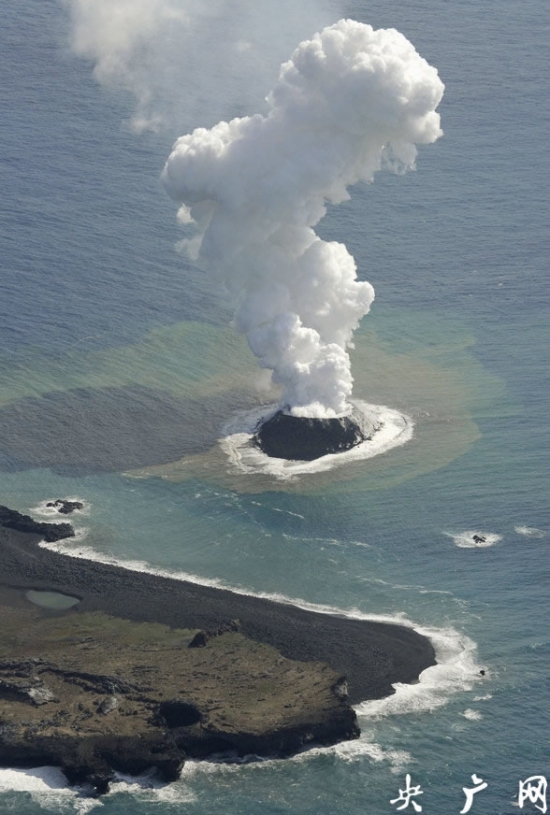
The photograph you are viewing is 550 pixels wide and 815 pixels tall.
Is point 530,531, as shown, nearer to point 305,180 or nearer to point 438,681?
point 438,681

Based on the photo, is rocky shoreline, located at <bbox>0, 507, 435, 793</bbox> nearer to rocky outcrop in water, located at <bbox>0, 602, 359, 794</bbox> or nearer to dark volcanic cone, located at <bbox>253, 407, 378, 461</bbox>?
rocky outcrop in water, located at <bbox>0, 602, 359, 794</bbox>

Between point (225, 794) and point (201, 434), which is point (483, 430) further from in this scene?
point (225, 794)

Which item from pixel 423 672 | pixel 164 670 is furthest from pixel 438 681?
pixel 164 670

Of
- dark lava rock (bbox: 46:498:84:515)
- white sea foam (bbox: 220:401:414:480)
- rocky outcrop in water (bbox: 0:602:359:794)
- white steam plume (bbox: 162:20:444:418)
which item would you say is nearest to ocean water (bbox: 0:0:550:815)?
dark lava rock (bbox: 46:498:84:515)

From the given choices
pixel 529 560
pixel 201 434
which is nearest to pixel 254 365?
pixel 201 434

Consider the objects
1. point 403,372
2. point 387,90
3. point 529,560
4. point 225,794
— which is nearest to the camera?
point 225,794

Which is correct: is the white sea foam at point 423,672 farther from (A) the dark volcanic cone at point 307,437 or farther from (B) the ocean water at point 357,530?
(A) the dark volcanic cone at point 307,437

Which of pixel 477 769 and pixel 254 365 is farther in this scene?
pixel 254 365
